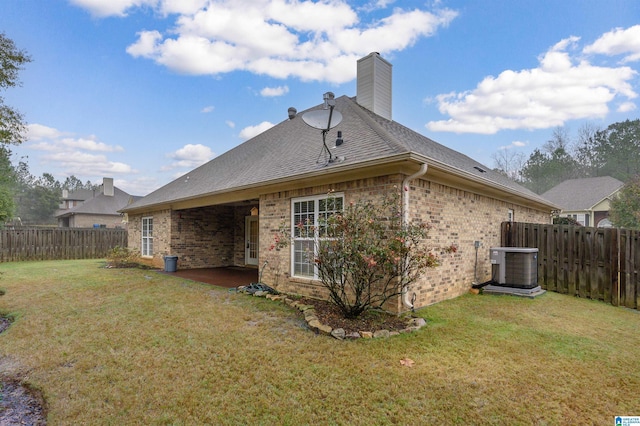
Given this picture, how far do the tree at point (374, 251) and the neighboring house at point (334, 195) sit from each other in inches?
13.5

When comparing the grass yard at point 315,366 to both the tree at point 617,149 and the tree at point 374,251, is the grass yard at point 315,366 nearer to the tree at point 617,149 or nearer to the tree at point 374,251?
the tree at point 374,251

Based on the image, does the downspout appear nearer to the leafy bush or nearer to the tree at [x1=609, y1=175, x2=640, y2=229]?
the leafy bush

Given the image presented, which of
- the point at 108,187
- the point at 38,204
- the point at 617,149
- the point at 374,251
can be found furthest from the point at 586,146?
the point at 38,204

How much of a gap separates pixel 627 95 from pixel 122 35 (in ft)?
121

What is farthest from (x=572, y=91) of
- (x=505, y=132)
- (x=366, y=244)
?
(x=366, y=244)

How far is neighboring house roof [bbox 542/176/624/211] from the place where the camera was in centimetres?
2677

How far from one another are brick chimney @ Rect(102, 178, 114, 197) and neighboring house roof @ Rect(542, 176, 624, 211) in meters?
44.1

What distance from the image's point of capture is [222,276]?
10.9 metres

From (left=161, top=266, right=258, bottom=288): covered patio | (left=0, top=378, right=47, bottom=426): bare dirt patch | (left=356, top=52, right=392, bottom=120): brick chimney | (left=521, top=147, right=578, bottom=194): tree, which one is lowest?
(left=161, top=266, right=258, bottom=288): covered patio

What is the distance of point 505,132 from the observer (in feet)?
103

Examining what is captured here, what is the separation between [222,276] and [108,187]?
32.0 meters

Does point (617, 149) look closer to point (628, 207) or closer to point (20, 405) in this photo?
point (628, 207)

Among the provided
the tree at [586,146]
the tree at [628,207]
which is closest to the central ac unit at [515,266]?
the tree at [628,207]

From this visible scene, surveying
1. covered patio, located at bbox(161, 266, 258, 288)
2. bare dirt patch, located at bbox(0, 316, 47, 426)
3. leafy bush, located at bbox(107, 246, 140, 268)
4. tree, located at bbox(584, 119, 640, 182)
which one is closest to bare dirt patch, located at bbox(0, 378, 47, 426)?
bare dirt patch, located at bbox(0, 316, 47, 426)
